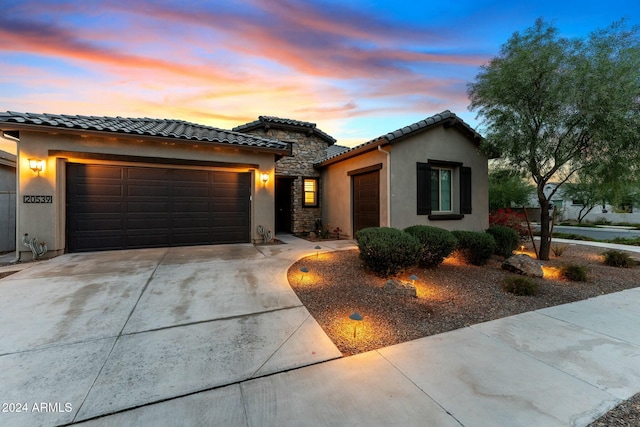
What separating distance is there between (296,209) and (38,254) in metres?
8.11

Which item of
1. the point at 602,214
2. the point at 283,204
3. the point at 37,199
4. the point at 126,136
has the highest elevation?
the point at 126,136

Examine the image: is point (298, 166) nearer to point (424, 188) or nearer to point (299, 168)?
point (299, 168)

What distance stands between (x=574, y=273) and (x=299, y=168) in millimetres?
9671

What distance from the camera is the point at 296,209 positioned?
1195 cm

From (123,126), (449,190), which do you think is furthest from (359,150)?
(123,126)

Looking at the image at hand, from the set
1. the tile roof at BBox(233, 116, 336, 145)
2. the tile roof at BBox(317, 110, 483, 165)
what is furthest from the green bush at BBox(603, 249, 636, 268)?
the tile roof at BBox(233, 116, 336, 145)

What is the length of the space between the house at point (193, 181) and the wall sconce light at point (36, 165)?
0.7 inches

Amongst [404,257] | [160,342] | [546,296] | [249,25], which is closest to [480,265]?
[546,296]

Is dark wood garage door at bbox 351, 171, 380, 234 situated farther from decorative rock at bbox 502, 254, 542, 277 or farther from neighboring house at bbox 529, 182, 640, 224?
neighboring house at bbox 529, 182, 640, 224

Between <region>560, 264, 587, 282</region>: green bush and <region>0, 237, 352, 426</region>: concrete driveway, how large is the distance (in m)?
5.80

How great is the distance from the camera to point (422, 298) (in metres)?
4.30

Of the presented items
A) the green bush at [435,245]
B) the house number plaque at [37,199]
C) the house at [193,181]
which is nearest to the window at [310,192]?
the house at [193,181]

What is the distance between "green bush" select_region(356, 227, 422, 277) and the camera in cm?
491

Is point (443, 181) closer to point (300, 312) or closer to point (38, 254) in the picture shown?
point (300, 312)
